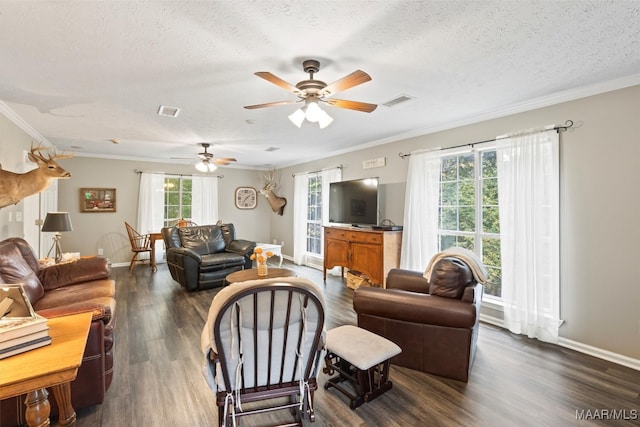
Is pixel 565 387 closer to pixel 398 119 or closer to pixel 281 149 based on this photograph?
pixel 398 119

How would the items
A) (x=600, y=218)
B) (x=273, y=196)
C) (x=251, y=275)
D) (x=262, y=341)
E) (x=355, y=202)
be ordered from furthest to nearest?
(x=273, y=196)
(x=355, y=202)
(x=251, y=275)
(x=600, y=218)
(x=262, y=341)

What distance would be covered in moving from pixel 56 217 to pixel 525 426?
5.32m

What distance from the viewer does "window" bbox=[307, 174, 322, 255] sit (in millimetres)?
6379

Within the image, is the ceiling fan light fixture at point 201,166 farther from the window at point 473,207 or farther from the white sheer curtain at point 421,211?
the window at point 473,207

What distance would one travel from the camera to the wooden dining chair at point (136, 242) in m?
5.91

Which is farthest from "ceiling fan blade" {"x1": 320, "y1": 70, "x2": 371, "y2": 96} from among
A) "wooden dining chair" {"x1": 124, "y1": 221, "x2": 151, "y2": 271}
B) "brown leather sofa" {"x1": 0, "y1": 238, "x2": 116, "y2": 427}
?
"wooden dining chair" {"x1": 124, "y1": 221, "x2": 151, "y2": 271}

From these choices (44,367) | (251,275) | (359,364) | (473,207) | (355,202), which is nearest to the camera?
(44,367)

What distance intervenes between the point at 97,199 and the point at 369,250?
5.79m

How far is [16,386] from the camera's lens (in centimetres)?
112

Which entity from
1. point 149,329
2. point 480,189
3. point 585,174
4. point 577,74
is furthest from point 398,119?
point 149,329

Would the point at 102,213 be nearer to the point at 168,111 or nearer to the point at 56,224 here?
the point at 56,224

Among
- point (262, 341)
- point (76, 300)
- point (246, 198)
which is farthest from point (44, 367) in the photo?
point (246, 198)

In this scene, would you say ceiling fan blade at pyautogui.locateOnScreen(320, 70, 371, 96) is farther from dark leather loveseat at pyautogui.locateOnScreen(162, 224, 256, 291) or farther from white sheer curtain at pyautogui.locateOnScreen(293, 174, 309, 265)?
white sheer curtain at pyautogui.locateOnScreen(293, 174, 309, 265)

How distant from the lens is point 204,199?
23.7 feet
